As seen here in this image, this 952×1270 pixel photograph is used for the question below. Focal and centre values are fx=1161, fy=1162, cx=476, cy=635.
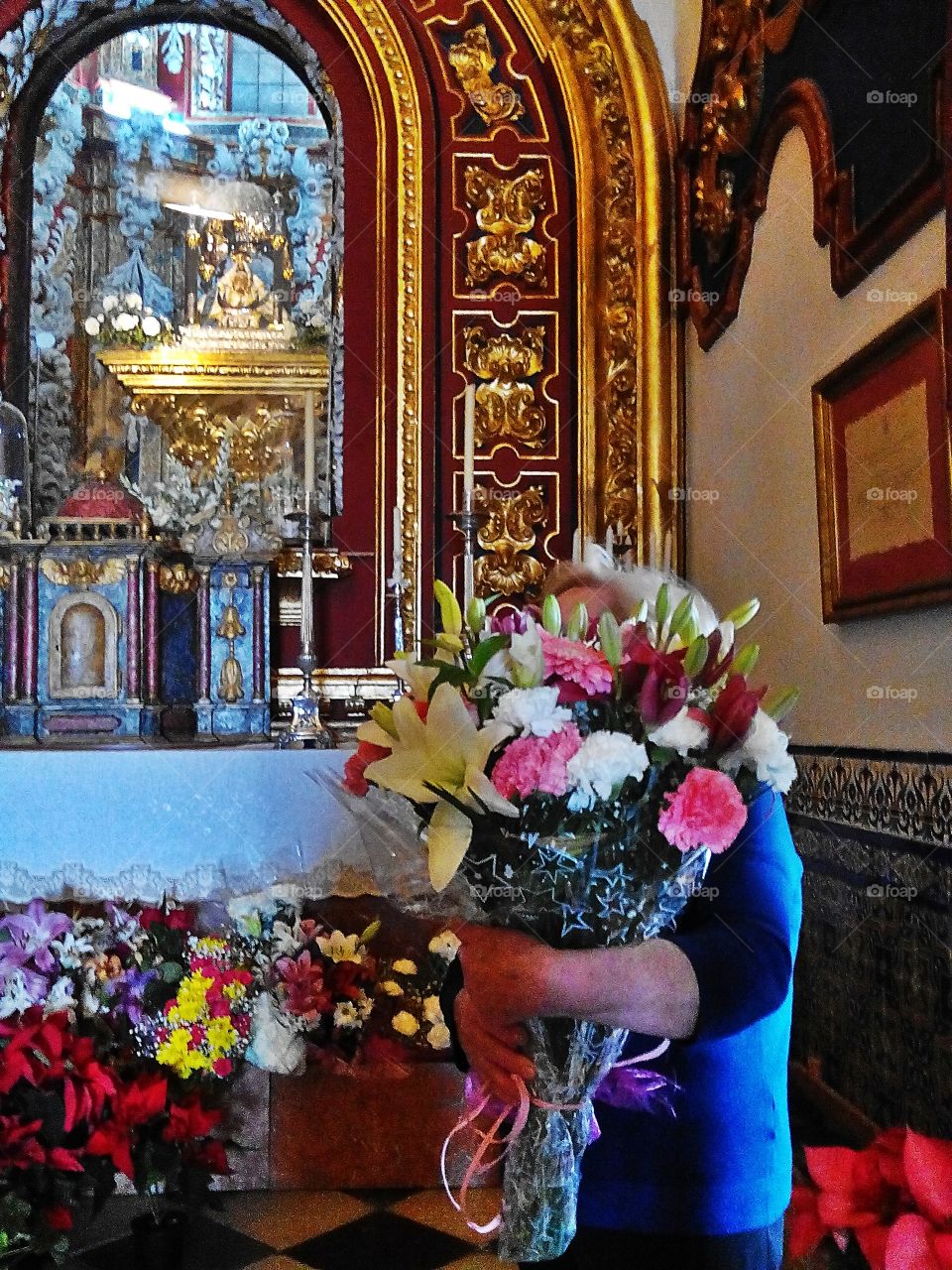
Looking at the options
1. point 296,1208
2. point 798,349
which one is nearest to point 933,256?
point 798,349

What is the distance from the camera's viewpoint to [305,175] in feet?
12.5

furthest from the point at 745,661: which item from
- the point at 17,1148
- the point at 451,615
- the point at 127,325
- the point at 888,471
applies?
the point at 127,325

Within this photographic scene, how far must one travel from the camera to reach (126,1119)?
1957mm

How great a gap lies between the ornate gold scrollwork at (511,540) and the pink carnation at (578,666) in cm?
262

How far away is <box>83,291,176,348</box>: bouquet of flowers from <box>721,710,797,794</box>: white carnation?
302 centimetres

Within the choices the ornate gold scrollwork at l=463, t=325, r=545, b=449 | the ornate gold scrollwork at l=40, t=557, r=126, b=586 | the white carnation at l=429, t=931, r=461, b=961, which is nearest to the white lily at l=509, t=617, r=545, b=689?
the white carnation at l=429, t=931, r=461, b=961

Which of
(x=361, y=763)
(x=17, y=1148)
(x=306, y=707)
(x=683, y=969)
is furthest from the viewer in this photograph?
(x=306, y=707)

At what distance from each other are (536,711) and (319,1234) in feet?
5.25

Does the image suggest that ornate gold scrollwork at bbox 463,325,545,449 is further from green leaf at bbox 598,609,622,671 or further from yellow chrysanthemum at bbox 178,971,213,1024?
green leaf at bbox 598,609,622,671

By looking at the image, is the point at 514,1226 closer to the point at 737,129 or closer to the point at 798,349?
the point at 798,349

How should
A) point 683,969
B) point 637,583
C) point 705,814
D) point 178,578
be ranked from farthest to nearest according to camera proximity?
point 178,578 → point 637,583 → point 683,969 → point 705,814

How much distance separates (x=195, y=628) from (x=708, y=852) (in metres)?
2.51

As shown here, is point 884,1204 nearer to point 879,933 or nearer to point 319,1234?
point 879,933

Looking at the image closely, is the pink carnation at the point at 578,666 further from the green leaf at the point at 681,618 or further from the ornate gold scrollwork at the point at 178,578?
the ornate gold scrollwork at the point at 178,578
